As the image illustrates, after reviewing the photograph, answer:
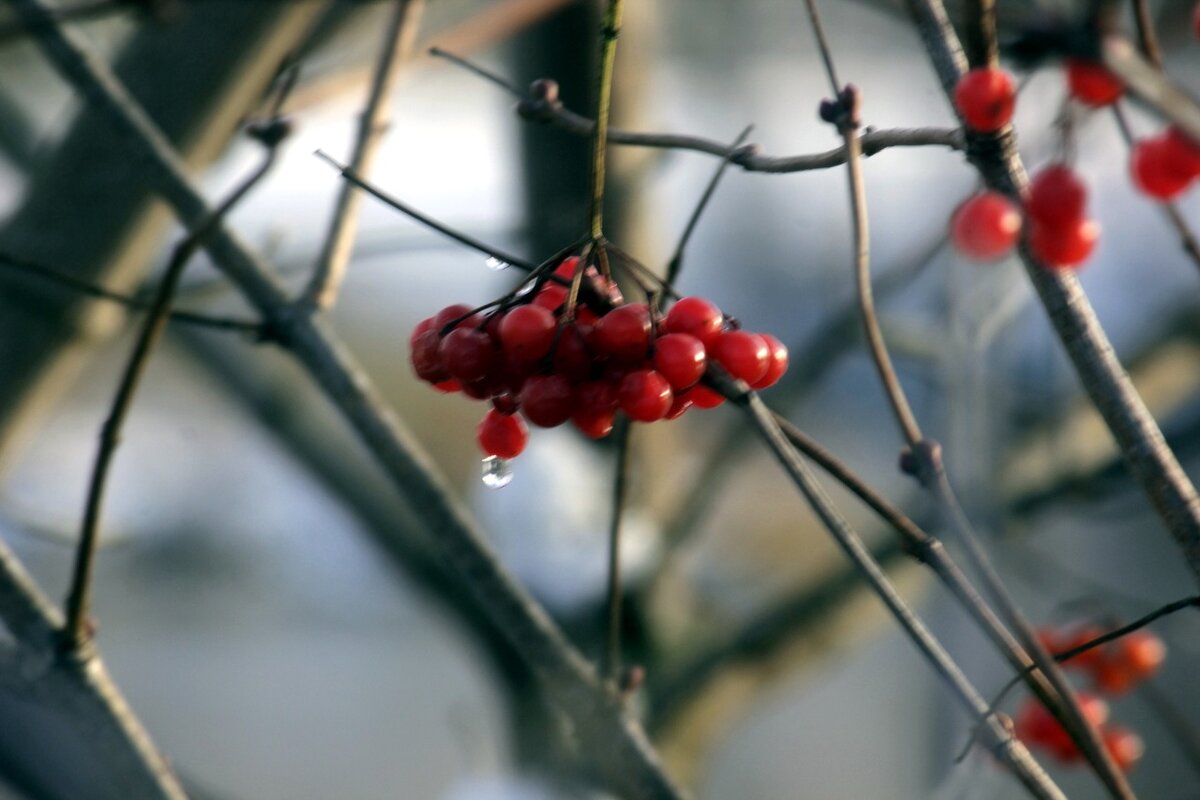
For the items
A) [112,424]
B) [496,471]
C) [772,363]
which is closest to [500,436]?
[496,471]

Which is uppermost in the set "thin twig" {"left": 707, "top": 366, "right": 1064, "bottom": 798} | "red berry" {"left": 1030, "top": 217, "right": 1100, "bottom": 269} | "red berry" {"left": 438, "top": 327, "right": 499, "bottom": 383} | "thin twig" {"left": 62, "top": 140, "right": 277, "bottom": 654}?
"thin twig" {"left": 62, "top": 140, "right": 277, "bottom": 654}

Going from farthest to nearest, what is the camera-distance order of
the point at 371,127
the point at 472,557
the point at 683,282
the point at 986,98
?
1. the point at 683,282
2. the point at 371,127
3. the point at 472,557
4. the point at 986,98

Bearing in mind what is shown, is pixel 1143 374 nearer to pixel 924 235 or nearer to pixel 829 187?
pixel 924 235

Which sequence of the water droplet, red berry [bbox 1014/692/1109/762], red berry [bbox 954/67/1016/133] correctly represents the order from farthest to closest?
red berry [bbox 1014/692/1109/762] < the water droplet < red berry [bbox 954/67/1016/133]

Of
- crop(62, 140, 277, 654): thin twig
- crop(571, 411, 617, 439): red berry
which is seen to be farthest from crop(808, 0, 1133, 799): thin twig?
crop(62, 140, 277, 654): thin twig

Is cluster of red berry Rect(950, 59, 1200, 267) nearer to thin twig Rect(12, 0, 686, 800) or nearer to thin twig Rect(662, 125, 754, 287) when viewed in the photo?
thin twig Rect(662, 125, 754, 287)

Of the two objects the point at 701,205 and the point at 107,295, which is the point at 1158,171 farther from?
the point at 107,295

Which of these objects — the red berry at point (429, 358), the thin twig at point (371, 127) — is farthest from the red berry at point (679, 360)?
the thin twig at point (371, 127)

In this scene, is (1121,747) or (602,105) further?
(1121,747)
